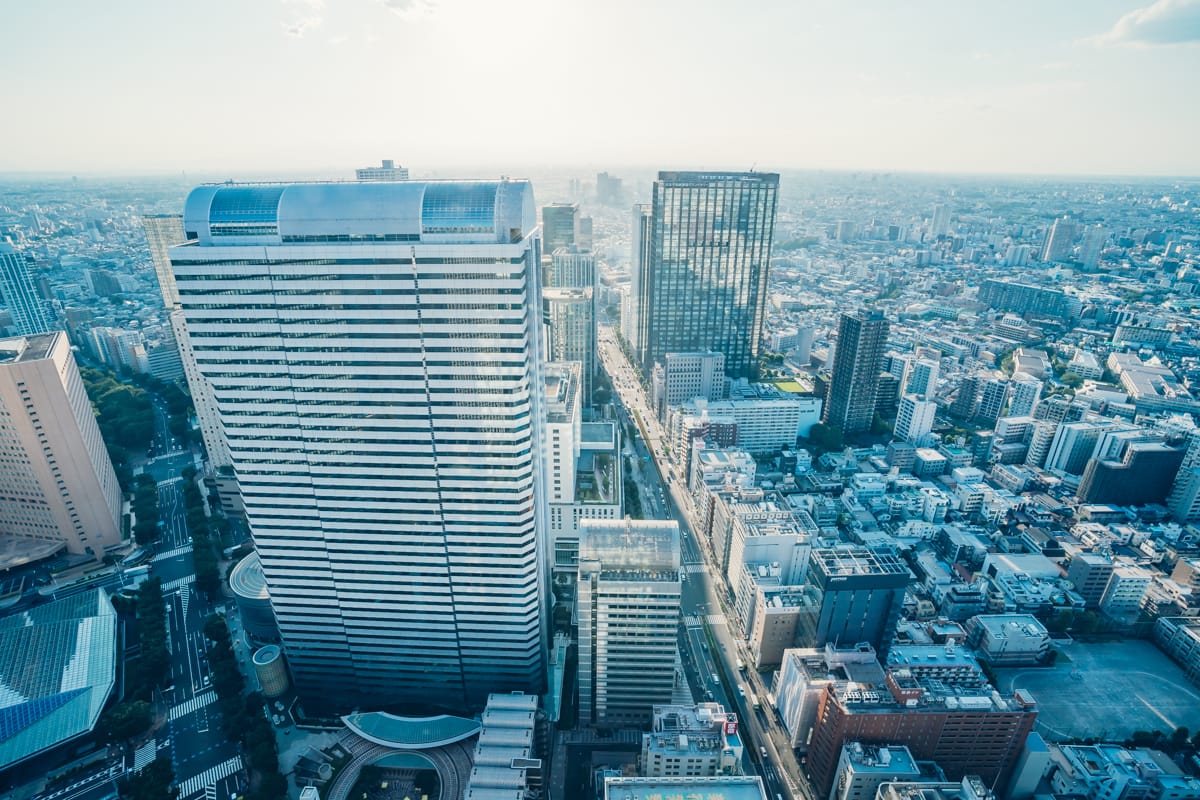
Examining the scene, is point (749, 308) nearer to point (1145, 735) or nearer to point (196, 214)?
point (1145, 735)

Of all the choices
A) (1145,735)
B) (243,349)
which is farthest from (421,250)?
(1145,735)

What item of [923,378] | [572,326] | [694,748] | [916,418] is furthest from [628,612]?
[923,378]

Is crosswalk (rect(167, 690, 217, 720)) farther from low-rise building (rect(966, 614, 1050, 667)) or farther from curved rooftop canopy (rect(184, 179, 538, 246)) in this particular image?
low-rise building (rect(966, 614, 1050, 667))

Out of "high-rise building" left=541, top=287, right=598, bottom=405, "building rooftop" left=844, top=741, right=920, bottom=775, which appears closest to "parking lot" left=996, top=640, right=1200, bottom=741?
"building rooftop" left=844, top=741, right=920, bottom=775

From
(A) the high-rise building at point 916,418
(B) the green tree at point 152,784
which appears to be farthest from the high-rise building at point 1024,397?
(B) the green tree at point 152,784

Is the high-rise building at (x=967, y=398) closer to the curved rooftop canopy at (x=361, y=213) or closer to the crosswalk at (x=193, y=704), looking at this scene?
the curved rooftop canopy at (x=361, y=213)
